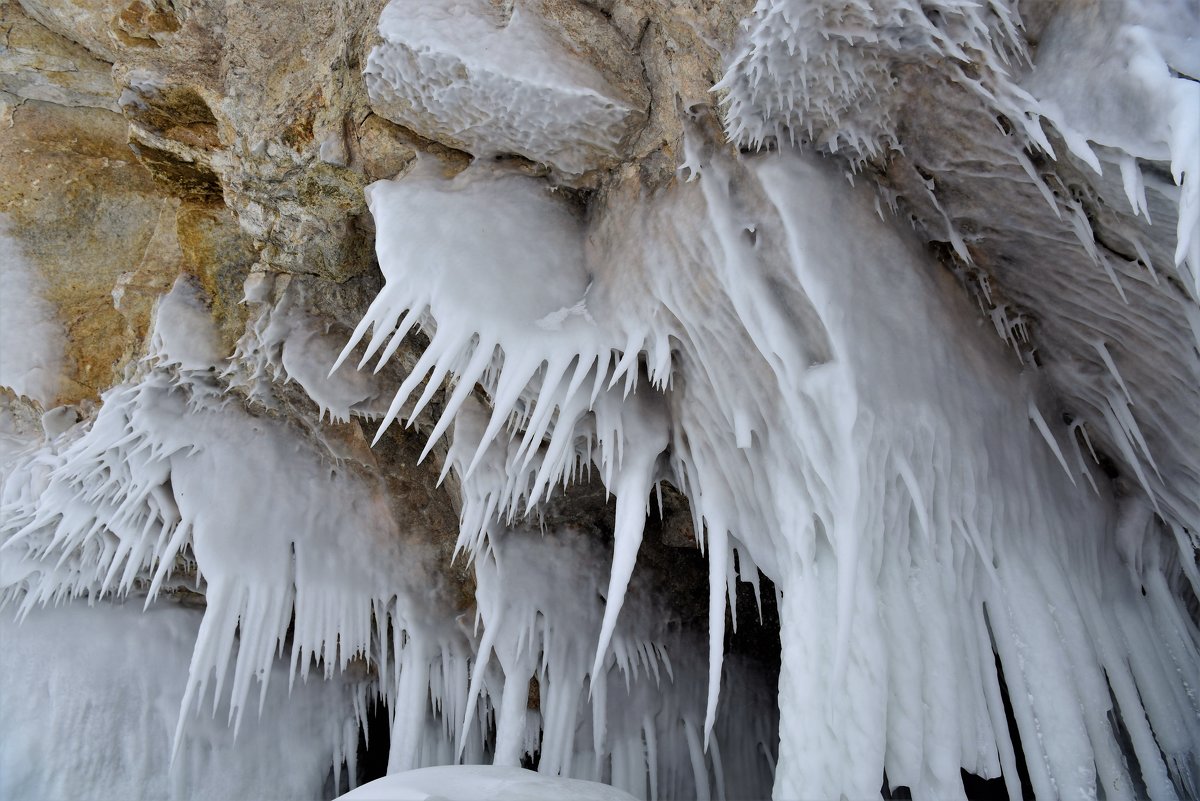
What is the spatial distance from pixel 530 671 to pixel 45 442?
6.36 ft

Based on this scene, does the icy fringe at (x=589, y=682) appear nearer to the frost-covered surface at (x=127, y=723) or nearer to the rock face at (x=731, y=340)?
the rock face at (x=731, y=340)

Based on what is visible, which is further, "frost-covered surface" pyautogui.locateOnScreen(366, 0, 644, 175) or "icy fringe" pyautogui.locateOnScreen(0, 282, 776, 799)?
"icy fringe" pyautogui.locateOnScreen(0, 282, 776, 799)

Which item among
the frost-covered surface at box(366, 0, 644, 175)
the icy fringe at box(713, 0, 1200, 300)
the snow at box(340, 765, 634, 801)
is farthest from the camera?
the frost-covered surface at box(366, 0, 644, 175)

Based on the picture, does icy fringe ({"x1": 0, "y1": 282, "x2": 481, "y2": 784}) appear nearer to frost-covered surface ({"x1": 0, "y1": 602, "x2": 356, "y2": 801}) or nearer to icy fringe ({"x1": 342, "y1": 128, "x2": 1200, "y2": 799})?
frost-covered surface ({"x1": 0, "y1": 602, "x2": 356, "y2": 801})

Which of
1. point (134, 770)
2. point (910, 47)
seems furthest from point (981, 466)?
point (134, 770)

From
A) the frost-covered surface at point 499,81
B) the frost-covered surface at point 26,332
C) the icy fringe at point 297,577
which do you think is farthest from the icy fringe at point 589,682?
the frost-covered surface at point 26,332

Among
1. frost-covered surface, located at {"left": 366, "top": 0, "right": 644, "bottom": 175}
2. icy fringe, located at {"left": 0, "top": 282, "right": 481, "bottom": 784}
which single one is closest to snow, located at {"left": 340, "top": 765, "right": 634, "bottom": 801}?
icy fringe, located at {"left": 0, "top": 282, "right": 481, "bottom": 784}

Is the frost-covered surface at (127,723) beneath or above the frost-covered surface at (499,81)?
beneath

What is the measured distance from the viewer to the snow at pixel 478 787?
1500mm

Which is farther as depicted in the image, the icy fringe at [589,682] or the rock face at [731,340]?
the icy fringe at [589,682]

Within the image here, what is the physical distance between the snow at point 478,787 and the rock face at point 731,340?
0.28 m

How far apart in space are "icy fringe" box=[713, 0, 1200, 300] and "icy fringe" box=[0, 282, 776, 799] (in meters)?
1.51

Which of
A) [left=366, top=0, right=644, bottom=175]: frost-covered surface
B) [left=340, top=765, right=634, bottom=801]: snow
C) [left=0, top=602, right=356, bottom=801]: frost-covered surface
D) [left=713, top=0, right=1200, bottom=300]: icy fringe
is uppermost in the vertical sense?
[left=366, top=0, right=644, bottom=175]: frost-covered surface

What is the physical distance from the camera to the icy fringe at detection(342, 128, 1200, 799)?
1.58 meters
